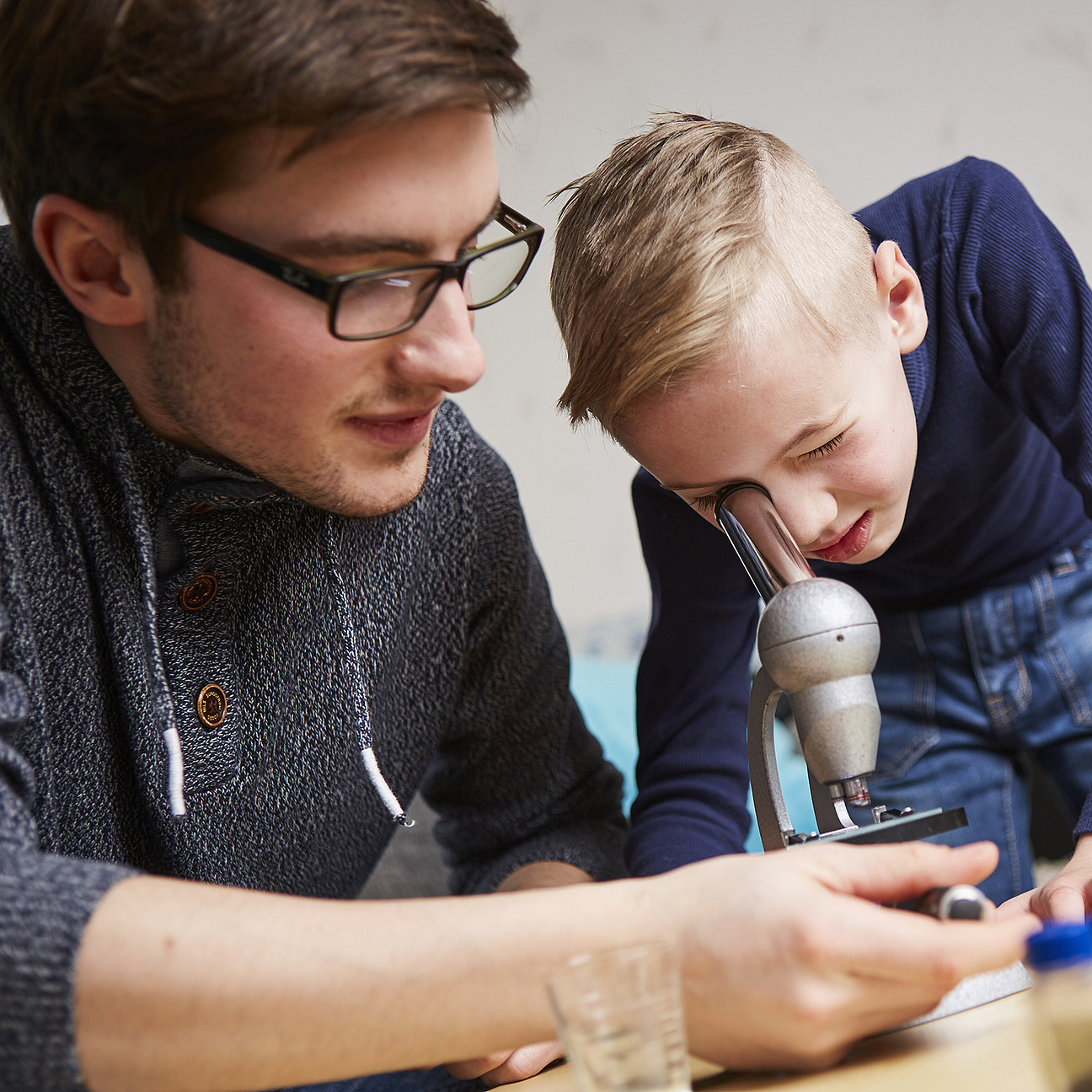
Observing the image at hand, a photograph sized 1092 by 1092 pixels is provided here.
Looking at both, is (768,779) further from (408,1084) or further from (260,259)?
(260,259)

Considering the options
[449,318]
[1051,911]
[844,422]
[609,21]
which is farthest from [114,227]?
[609,21]

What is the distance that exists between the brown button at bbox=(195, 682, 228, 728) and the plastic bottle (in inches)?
30.0

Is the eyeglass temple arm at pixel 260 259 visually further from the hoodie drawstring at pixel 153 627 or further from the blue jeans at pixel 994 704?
the blue jeans at pixel 994 704

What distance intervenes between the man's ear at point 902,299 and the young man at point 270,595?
433 millimetres

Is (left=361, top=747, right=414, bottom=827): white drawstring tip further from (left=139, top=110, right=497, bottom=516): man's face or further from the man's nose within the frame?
the man's nose

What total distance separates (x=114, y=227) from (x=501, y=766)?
0.76 m

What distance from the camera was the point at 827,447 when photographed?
3.61ft

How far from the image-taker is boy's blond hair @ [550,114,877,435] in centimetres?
106

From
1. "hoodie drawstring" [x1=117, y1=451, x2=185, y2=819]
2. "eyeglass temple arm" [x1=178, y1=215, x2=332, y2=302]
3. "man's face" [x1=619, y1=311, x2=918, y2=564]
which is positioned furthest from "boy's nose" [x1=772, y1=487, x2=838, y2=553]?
"hoodie drawstring" [x1=117, y1=451, x2=185, y2=819]

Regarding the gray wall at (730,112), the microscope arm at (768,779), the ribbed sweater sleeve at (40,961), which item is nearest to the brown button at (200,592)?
the ribbed sweater sleeve at (40,961)

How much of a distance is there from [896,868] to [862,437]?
57 centimetres

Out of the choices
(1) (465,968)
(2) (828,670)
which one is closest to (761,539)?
(2) (828,670)

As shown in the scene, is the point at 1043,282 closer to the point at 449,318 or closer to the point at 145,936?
the point at 449,318

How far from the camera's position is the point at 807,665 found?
2.48ft
